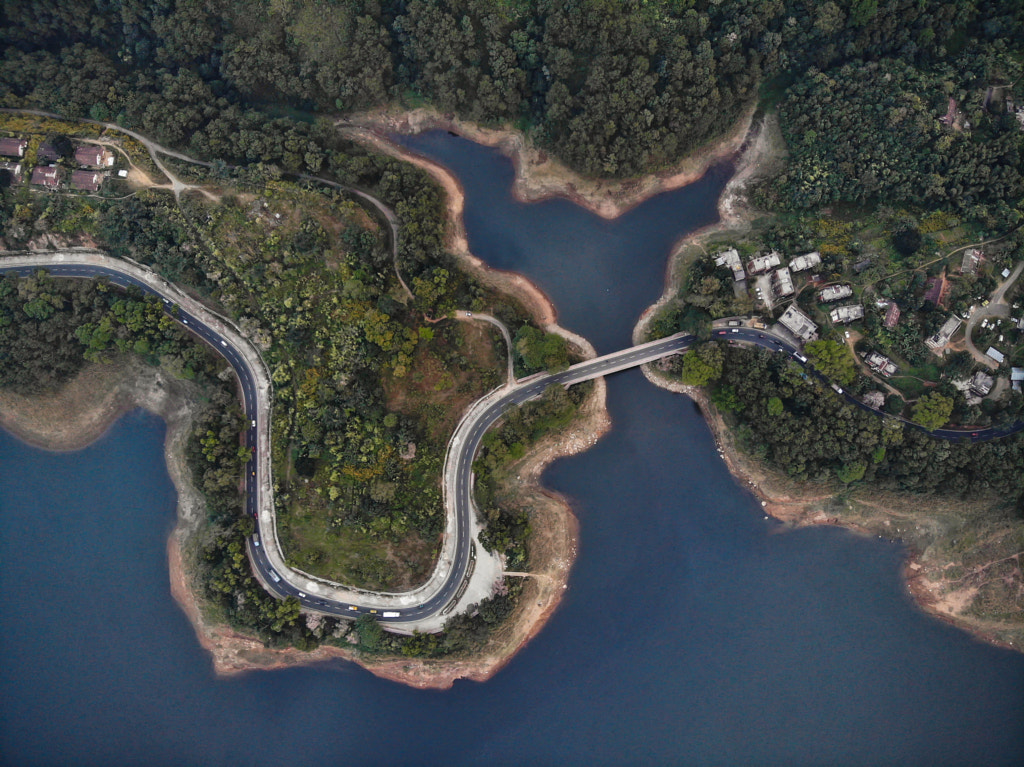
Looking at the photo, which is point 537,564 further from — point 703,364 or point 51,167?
point 51,167

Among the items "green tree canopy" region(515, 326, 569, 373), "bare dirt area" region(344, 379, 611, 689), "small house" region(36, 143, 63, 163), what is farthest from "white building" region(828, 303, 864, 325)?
"small house" region(36, 143, 63, 163)

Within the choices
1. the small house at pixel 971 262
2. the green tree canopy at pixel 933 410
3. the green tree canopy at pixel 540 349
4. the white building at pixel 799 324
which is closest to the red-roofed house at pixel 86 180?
the green tree canopy at pixel 540 349

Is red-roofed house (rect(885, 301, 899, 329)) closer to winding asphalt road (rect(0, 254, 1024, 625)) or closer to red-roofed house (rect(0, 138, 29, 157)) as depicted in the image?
winding asphalt road (rect(0, 254, 1024, 625))

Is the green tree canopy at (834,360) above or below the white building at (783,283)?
below

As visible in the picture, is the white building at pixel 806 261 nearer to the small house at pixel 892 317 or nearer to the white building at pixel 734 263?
the white building at pixel 734 263

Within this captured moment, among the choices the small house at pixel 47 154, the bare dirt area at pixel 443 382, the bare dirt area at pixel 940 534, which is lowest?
the bare dirt area at pixel 940 534

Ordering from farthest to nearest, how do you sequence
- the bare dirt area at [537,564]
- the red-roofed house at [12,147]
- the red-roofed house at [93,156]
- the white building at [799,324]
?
the red-roofed house at [93,156] < the bare dirt area at [537,564] < the white building at [799,324] < the red-roofed house at [12,147]
